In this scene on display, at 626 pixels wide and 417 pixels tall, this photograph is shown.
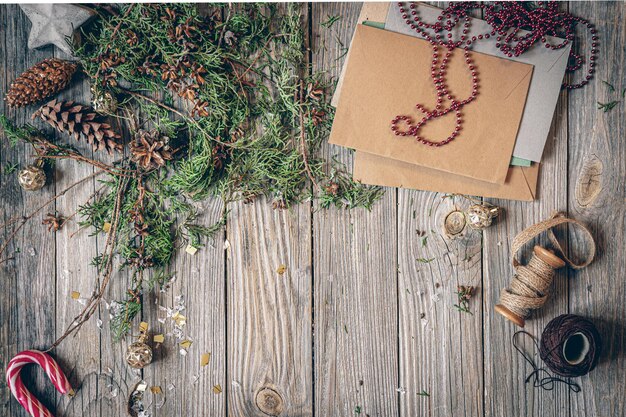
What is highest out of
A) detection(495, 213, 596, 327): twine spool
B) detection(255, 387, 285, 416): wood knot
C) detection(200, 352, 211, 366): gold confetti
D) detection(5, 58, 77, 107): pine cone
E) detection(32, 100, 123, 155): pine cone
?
Answer: detection(5, 58, 77, 107): pine cone

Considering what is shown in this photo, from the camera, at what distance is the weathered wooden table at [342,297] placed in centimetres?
115

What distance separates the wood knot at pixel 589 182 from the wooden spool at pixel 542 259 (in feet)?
0.55

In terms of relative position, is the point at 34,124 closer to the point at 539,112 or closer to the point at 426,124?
the point at 426,124

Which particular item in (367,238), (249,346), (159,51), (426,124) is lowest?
(249,346)

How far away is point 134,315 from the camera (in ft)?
3.91

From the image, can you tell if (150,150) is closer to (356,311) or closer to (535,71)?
(356,311)

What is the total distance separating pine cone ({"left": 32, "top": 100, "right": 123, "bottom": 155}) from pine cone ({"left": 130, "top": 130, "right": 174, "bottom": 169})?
0.05m

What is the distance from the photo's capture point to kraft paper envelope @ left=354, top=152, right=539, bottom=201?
1144 millimetres

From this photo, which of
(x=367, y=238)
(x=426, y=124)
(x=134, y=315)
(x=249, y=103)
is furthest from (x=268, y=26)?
(x=134, y=315)

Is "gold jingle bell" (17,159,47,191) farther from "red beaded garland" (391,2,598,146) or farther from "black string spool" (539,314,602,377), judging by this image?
"black string spool" (539,314,602,377)

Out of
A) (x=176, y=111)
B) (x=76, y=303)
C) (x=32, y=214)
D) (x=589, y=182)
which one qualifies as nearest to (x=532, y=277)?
(x=589, y=182)

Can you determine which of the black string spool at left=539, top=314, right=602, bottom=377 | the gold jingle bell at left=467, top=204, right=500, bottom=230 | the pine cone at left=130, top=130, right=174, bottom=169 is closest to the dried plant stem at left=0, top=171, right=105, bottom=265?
the pine cone at left=130, top=130, right=174, bottom=169

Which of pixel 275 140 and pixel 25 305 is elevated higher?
pixel 275 140

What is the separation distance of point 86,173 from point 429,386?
98 centimetres
